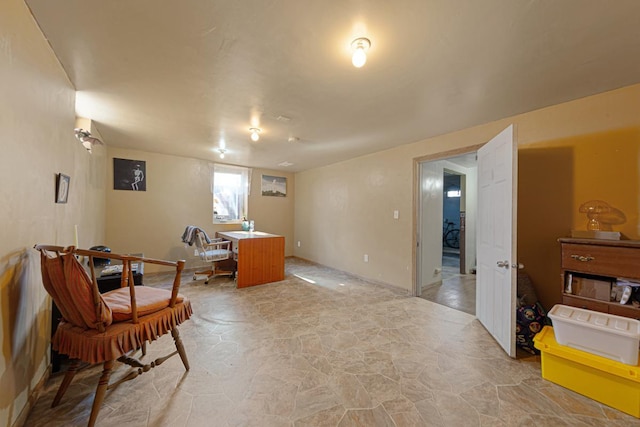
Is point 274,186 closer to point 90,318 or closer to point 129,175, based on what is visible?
point 129,175

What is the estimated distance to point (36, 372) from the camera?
1.56m

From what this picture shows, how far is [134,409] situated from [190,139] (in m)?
3.33

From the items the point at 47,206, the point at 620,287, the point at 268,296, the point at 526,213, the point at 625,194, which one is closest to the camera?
the point at 47,206

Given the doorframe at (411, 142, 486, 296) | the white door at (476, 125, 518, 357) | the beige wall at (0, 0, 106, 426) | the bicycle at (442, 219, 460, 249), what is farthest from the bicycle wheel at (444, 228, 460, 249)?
the beige wall at (0, 0, 106, 426)

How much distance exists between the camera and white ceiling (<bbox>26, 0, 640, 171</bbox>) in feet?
4.28

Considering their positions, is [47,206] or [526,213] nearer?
[47,206]

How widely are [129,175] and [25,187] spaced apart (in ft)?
11.4

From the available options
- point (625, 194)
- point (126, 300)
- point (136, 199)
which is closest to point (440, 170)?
point (625, 194)

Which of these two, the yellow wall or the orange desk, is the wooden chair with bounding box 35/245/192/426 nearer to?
the orange desk

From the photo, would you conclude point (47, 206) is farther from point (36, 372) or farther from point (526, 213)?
point (526, 213)

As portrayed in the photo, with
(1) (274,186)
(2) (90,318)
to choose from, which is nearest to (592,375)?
(2) (90,318)

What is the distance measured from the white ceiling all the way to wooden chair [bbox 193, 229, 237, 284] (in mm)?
1971

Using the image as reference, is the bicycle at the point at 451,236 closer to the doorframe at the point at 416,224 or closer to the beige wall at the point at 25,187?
the doorframe at the point at 416,224

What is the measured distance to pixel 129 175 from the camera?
4324mm
